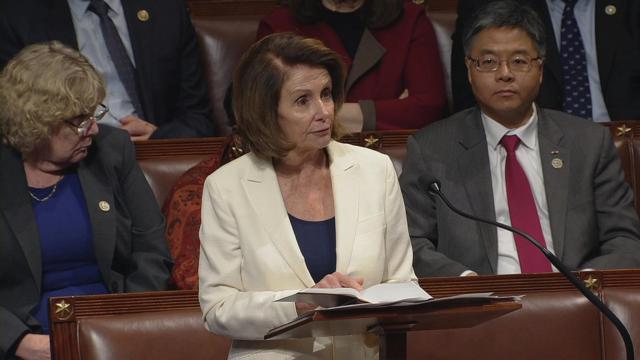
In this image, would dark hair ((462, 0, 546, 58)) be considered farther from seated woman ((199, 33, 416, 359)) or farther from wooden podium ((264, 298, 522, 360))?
wooden podium ((264, 298, 522, 360))

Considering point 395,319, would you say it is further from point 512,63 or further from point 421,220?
point 512,63

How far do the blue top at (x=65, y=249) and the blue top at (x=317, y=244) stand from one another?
664 millimetres

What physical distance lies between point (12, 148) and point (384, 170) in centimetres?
92

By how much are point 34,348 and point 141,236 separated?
14.4 inches

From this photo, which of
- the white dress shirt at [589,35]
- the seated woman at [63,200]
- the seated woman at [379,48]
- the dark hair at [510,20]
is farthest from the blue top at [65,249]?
the white dress shirt at [589,35]

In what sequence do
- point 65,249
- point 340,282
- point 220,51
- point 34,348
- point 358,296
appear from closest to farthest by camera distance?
point 358,296
point 340,282
point 34,348
point 65,249
point 220,51

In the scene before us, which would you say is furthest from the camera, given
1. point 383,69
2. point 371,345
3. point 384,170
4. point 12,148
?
point 383,69

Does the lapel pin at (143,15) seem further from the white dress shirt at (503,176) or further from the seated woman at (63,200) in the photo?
the white dress shirt at (503,176)

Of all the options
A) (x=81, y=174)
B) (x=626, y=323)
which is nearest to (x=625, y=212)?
(x=626, y=323)

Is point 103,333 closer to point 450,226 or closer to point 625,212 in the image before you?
point 450,226

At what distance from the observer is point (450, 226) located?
273cm

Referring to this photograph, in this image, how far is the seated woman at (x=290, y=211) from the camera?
6.63ft

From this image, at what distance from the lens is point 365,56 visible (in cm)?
325

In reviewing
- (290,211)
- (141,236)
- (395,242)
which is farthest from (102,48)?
(395,242)
